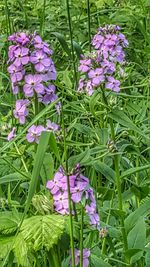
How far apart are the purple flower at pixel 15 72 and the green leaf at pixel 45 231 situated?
347 mm

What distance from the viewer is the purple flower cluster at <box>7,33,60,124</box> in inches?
51.4

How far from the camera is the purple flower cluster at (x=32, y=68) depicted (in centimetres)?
131

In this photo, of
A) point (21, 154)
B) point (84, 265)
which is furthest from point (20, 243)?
point (21, 154)

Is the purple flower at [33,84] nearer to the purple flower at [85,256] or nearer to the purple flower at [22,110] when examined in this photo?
the purple flower at [22,110]

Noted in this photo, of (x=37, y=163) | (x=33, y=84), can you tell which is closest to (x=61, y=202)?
(x=37, y=163)

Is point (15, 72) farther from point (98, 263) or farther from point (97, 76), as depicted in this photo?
point (98, 263)

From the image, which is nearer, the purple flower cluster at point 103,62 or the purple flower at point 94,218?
the purple flower at point 94,218

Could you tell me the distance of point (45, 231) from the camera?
1091mm

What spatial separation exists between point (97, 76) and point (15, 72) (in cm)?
22

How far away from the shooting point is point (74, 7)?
12.1 ft

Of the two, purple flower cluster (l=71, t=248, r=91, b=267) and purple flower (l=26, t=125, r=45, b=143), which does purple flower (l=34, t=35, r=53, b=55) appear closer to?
purple flower (l=26, t=125, r=45, b=143)

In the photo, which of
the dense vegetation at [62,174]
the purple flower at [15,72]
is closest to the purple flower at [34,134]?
the dense vegetation at [62,174]

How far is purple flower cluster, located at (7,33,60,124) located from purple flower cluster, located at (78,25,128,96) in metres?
0.16

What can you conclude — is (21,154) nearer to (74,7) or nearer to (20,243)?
(20,243)
